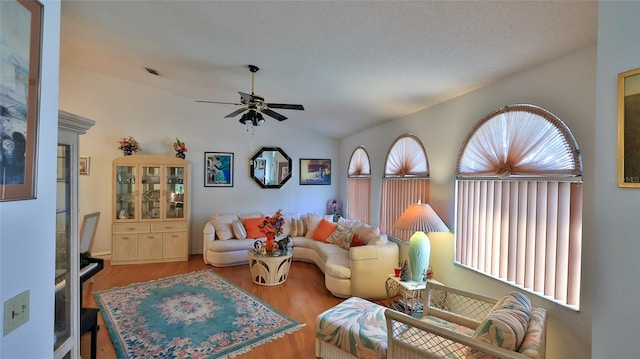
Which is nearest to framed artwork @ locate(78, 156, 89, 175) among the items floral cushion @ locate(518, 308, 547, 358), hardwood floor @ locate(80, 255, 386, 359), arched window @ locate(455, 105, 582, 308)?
hardwood floor @ locate(80, 255, 386, 359)

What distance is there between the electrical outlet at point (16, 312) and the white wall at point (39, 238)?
0.02 metres

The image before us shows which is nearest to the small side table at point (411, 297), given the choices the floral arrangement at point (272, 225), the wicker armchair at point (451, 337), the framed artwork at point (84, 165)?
the wicker armchair at point (451, 337)

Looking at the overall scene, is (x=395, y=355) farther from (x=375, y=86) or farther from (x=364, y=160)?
(x=364, y=160)

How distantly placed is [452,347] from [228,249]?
3822mm

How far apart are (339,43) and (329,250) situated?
9.99 feet

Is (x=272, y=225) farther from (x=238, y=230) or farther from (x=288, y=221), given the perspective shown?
(x=288, y=221)

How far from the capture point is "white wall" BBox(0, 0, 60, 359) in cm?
91

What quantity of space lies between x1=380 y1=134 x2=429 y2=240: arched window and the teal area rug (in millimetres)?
2132

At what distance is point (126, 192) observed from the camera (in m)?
4.95

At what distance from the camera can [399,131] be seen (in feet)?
13.5

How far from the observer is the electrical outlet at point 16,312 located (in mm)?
899

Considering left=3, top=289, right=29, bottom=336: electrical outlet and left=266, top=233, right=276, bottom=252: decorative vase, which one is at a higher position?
left=3, top=289, right=29, bottom=336: electrical outlet

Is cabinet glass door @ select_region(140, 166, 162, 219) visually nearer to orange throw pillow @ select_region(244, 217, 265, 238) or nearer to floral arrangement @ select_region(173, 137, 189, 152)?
floral arrangement @ select_region(173, 137, 189, 152)

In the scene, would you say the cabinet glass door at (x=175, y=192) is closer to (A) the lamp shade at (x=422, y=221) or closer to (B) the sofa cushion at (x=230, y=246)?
(B) the sofa cushion at (x=230, y=246)
